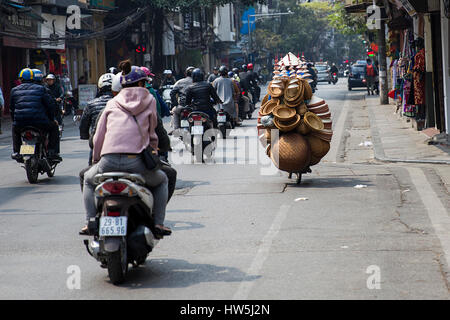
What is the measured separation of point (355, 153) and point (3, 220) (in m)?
9.10

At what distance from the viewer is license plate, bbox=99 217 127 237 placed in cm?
637

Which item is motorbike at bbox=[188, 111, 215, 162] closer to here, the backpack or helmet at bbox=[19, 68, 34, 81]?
helmet at bbox=[19, 68, 34, 81]

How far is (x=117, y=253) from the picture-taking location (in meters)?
6.40

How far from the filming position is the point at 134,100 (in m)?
6.89

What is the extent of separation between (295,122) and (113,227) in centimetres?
609

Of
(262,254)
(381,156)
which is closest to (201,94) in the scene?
(381,156)

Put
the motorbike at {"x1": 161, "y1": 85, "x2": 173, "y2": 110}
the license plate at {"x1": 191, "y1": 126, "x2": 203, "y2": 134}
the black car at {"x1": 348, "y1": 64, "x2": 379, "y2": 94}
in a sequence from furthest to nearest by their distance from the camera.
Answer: the black car at {"x1": 348, "y1": 64, "x2": 379, "y2": 94} → the motorbike at {"x1": 161, "y1": 85, "x2": 173, "y2": 110} → the license plate at {"x1": 191, "y1": 126, "x2": 203, "y2": 134}

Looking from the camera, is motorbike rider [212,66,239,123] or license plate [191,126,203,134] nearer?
license plate [191,126,203,134]

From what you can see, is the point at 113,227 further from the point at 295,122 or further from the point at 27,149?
the point at 27,149

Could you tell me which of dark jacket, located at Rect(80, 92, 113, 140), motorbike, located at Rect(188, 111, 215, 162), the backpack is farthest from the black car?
dark jacket, located at Rect(80, 92, 113, 140)

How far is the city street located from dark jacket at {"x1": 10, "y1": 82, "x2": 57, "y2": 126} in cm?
102

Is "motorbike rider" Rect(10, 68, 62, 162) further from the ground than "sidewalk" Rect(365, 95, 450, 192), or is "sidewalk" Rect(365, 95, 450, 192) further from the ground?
"motorbike rider" Rect(10, 68, 62, 162)

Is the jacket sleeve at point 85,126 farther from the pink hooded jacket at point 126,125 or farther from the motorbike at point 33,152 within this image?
the motorbike at point 33,152

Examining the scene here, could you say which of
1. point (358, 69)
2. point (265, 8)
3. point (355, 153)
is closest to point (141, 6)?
point (358, 69)
